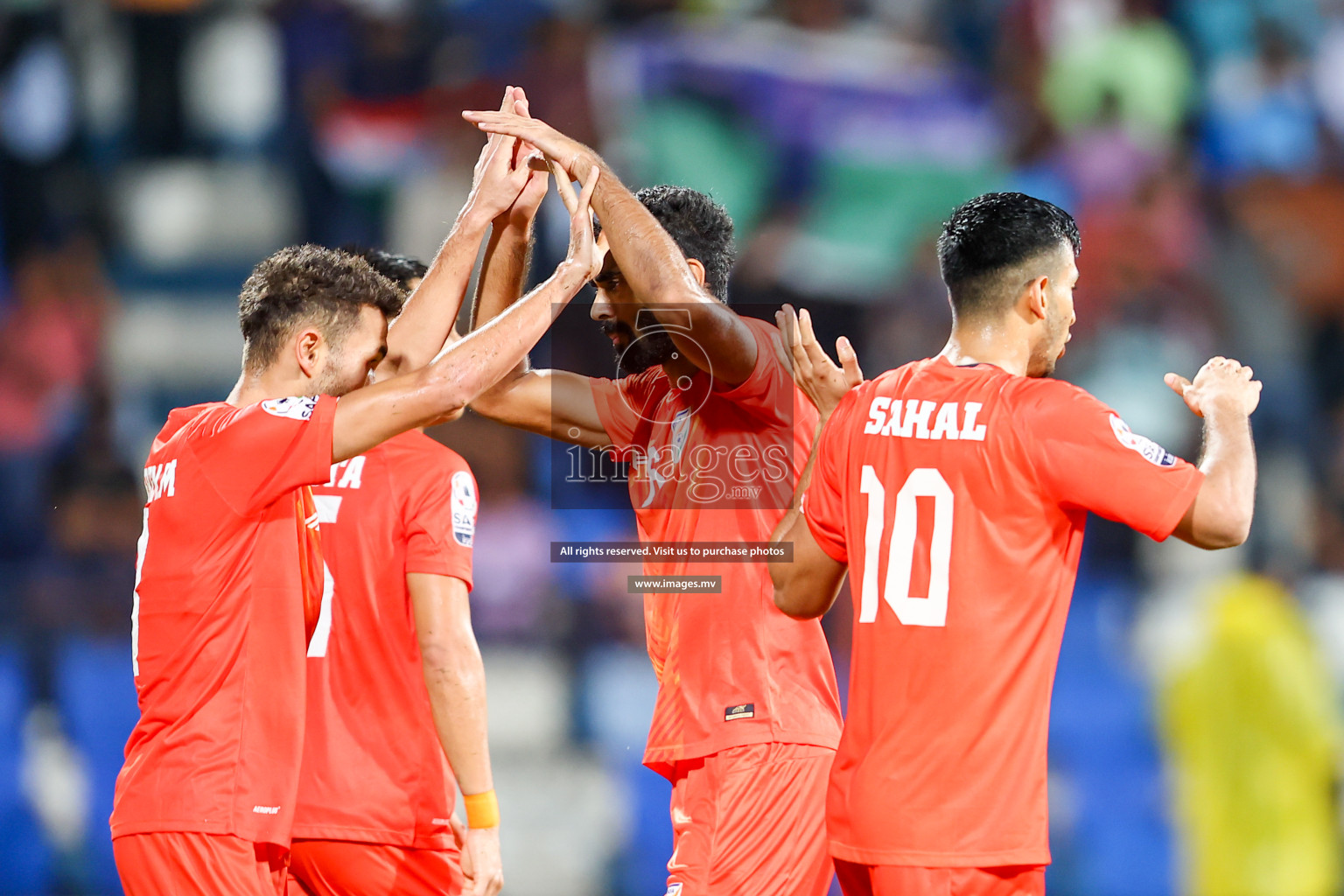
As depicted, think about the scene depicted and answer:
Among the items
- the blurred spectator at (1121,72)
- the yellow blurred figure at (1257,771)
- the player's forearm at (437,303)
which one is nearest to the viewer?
the player's forearm at (437,303)

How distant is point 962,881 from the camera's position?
312cm

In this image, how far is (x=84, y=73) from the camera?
1023 centimetres

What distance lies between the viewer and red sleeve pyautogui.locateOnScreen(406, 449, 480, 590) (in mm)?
4270

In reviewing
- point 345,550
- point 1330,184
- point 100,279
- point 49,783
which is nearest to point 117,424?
point 100,279

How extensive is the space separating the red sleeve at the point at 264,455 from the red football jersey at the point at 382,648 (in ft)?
2.95

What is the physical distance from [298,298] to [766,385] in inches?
51.0

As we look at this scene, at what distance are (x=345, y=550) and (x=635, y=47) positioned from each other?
22.5ft

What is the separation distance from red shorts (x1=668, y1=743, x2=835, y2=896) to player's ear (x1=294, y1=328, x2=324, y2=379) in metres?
1.49

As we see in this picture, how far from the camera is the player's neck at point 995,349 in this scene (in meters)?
3.42

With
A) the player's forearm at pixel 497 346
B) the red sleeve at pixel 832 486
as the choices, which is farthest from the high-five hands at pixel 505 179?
the red sleeve at pixel 832 486

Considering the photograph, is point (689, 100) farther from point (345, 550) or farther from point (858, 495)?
point (858, 495)

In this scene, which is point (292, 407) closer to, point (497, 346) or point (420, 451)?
point (497, 346)

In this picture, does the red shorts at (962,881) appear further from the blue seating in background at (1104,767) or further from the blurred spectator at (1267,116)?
the blurred spectator at (1267,116)

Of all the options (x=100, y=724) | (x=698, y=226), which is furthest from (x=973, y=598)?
(x=100, y=724)
